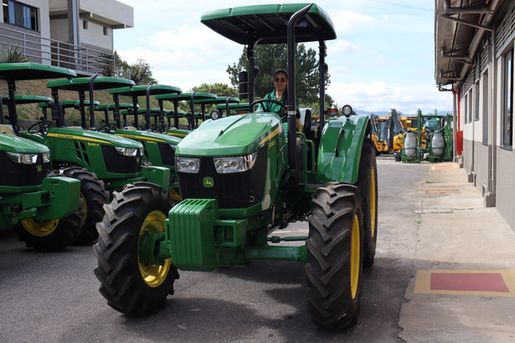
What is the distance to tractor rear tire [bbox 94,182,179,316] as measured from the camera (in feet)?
14.9

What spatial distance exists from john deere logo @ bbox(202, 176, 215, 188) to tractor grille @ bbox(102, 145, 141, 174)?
4785 mm

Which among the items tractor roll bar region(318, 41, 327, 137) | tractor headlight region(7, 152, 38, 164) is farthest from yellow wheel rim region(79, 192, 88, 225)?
tractor roll bar region(318, 41, 327, 137)

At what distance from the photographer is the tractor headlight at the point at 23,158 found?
22.1 ft

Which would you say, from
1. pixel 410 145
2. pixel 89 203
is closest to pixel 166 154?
pixel 89 203

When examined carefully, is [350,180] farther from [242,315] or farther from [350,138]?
[242,315]

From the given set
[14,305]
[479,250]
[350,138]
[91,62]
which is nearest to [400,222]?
[479,250]

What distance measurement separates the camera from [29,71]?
7.54 meters

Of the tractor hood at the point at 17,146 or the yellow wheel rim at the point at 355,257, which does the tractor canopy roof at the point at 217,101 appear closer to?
the tractor hood at the point at 17,146

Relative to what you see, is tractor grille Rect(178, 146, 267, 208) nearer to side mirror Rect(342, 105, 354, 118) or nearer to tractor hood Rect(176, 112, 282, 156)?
tractor hood Rect(176, 112, 282, 156)

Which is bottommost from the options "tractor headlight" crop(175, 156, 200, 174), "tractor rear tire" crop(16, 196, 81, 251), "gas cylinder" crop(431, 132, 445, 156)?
"tractor rear tire" crop(16, 196, 81, 251)

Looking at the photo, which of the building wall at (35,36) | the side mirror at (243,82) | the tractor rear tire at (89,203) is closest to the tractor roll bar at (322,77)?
the side mirror at (243,82)

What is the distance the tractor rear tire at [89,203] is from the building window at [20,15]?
2106 cm

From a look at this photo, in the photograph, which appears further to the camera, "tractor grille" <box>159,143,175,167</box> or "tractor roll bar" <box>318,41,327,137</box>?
"tractor grille" <box>159,143,175,167</box>

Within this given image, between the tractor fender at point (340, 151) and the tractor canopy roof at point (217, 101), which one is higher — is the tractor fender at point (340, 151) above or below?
below
